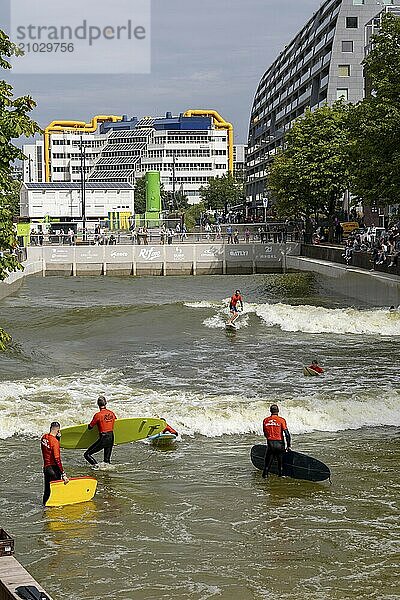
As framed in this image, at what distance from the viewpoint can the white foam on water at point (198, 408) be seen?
21125 mm

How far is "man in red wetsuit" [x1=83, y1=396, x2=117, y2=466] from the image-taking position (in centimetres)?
1755

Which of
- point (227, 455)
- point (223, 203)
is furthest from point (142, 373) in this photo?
point (223, 203)

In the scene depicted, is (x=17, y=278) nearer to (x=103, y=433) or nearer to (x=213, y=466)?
(x=103, y=433)

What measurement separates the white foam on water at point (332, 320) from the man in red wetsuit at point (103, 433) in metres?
21.9

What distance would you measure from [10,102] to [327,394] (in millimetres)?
11764

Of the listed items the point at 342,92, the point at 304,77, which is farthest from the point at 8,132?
the point at 304,77

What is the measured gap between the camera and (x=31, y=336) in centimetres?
3878

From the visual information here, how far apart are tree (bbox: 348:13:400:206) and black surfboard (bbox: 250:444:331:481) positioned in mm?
30517

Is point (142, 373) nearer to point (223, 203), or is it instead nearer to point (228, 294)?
point (228, 294)

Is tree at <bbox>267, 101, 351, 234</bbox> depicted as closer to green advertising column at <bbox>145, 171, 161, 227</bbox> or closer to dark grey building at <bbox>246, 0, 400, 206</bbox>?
dark grey building at <bbox>246, 0, 400, 206</bbox>

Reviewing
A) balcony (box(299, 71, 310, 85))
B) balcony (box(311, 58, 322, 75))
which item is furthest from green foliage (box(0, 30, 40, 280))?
balcony (box(299, 71, 310, 85))

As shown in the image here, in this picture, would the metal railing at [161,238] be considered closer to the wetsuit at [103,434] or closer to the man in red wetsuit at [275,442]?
the wetsuit at [103,434]

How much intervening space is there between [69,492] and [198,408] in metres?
7.45

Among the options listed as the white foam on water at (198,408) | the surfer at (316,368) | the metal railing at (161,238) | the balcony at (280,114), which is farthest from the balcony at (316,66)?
the white foam on water at (198,408)
